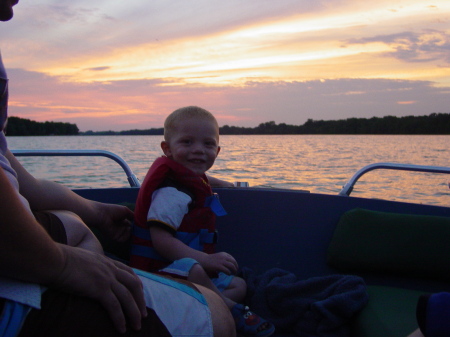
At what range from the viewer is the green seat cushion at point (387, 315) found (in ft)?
5.12

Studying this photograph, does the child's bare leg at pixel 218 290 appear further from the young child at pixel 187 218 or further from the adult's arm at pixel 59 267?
the adult's arm at pixel 59 267

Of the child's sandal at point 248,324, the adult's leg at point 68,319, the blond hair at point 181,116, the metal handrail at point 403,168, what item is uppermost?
the blond hair at point 181,116

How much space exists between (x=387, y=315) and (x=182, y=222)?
0.87m

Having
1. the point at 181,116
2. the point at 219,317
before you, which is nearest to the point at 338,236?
the point at 181,116

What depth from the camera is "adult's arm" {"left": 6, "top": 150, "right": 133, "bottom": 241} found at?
59.8 inches

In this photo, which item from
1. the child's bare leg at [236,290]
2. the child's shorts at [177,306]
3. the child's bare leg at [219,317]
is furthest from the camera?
the child's bare leg at [236,290]

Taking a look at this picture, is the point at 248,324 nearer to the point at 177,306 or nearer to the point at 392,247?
the point at 177,306

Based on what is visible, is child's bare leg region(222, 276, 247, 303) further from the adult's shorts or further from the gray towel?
the adult's shorts

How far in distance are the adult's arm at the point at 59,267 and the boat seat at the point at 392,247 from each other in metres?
1.34

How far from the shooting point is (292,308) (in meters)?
1.81

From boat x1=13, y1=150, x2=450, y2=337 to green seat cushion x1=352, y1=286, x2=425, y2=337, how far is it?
1 centimetres

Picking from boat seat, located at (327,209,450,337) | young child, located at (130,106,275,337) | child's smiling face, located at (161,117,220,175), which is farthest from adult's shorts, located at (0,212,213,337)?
boat seat, located at (327,209,450,337)

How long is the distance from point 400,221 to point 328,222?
36 centimetres

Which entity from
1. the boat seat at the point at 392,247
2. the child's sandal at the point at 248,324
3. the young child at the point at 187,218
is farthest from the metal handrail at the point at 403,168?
the child's sandal at the point at 248,324
